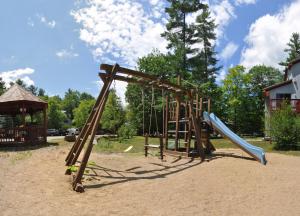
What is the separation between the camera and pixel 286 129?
1906 centimetres

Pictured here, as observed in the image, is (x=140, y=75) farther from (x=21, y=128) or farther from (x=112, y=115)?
(x=112, y=115)

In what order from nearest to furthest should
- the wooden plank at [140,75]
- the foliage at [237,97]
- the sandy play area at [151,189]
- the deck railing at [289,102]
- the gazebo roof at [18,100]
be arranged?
the sandy play area at [151,189] → the wooden plank at [140,75] → the gazebo roof at [18,100] → the deck railing at [289,102] → the foliage at [237,97]

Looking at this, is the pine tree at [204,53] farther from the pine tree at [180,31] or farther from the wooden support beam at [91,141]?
the wooden support beam at [91,141]

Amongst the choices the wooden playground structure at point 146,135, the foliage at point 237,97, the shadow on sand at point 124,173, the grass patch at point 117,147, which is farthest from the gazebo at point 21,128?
the foliage at point 237,97

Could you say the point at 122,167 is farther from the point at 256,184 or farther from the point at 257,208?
the point at 257,208

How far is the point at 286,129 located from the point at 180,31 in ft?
80.1

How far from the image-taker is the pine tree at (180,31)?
130 feet

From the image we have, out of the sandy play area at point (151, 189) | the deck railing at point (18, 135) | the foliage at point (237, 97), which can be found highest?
the foliage at point (237, 97)

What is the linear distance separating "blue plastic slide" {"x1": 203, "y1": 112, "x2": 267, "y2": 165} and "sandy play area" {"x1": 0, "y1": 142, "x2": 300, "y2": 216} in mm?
1139

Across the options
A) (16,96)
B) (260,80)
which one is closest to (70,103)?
(260,80)

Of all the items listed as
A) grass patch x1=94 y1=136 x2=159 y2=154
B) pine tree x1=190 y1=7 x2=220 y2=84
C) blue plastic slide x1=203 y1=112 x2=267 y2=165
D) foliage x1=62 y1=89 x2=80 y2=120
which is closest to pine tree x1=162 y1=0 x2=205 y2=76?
pine tree x1=190 y1=7 x2=220 y2=84

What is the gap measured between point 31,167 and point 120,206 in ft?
16.7

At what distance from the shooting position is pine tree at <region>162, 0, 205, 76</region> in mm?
39688

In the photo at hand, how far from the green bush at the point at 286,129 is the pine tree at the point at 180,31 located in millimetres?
21284
